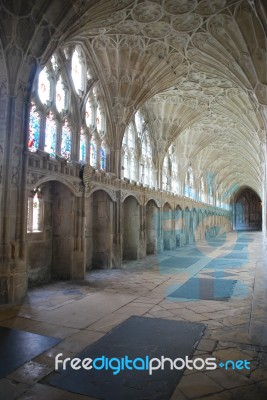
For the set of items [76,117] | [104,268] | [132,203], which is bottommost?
[104,268]

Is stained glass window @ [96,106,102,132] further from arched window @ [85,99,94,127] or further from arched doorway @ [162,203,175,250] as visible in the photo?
arched doorway @ [162,203,175,250]

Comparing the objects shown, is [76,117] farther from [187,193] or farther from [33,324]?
[187,193]

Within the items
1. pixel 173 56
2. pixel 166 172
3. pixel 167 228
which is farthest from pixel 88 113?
pixel 167 228

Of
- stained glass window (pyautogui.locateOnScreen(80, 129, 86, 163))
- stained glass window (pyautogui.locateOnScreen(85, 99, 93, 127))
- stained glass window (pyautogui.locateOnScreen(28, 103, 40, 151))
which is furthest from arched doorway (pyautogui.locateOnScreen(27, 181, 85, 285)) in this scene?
stained glass window (pyautogui.locateOnScreen(85, 99, 93, 127))

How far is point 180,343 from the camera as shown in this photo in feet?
13.9

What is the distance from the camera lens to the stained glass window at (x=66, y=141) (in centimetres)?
956

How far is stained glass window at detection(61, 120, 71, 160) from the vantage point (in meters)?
9.56

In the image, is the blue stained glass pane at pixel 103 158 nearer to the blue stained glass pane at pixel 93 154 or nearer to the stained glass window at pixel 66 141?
the blue stained glass pane at pixel 93 154

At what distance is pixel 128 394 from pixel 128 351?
981 mm

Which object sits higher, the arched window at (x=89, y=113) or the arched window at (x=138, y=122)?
the arched window at (x=138, y=122)

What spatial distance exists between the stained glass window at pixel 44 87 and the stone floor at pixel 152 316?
5578mm

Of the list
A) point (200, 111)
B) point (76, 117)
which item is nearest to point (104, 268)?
point (76, 117)

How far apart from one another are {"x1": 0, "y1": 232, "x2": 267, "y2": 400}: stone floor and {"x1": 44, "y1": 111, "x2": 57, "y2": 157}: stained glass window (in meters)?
4.02

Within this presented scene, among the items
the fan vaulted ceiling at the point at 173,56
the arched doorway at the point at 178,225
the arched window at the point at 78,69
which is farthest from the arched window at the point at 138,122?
the arched doorway at the point at 178,225
